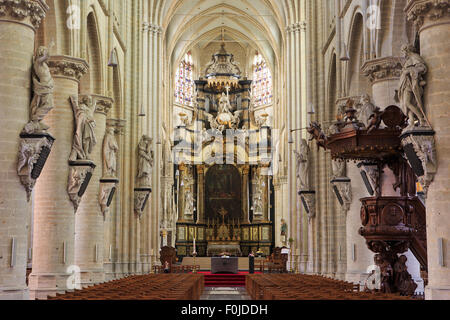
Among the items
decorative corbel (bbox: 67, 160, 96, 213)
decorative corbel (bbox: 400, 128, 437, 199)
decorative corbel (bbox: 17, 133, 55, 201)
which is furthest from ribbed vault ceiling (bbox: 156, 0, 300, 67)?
decorative corbel (bbox: 400, 128, 437, 199)

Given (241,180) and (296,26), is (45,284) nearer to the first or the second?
(296,26)

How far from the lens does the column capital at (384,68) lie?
49.5 feet

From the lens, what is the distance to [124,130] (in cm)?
2400

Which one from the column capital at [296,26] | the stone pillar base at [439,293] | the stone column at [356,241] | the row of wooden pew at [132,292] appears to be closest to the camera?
the stone pillar base at [439,293]

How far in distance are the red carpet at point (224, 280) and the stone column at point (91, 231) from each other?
12070 millimetres

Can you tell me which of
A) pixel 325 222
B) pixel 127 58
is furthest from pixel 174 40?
pixel 325 222

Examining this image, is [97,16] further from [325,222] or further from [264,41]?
[264,41]

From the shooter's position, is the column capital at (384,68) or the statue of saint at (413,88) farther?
the column capital at (384,68)

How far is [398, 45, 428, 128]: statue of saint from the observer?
1069cm

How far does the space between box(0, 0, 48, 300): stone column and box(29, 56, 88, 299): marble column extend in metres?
3.47

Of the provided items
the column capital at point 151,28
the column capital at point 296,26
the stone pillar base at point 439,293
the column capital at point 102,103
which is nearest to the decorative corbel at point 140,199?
the column capital at point 102,103

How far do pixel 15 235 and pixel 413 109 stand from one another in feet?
24.4

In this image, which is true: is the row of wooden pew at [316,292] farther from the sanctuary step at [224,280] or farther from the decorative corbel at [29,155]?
the sanctuary step at [224,280]

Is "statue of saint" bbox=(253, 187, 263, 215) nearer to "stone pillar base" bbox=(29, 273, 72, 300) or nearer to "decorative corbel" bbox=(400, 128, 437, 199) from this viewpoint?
"stone pillar base" bbox=(29, 273, 72, 300)
